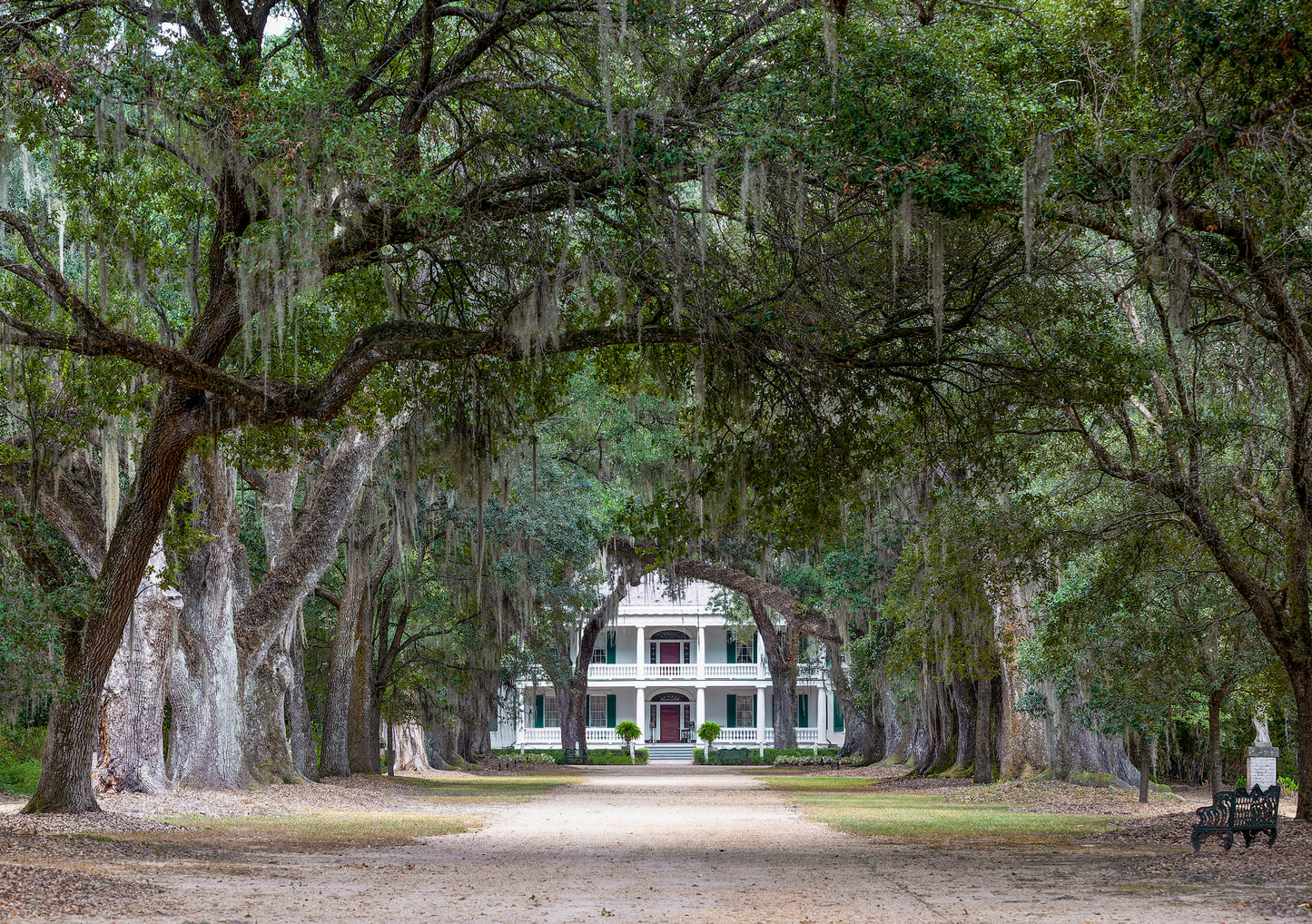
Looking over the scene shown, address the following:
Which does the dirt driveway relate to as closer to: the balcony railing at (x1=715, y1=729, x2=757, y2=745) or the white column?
the balcony railing at (x1=715, y1=729, x2=757, y2=745)

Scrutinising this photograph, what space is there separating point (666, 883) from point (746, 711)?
46.6 m

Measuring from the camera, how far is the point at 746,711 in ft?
180

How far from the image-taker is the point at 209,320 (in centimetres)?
1127

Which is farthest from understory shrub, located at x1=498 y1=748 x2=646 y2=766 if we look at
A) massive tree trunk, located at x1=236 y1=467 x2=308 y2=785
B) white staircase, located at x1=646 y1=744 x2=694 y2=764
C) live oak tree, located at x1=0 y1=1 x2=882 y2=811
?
live oak tree, located at x1=0 y1=1 x2=882 y2=811

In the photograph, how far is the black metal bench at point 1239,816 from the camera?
10258 mm

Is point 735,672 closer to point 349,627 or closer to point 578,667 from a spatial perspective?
point 578,667

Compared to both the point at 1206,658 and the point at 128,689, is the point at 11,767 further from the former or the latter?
the point at 1206,658

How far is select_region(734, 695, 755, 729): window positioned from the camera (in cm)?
5456

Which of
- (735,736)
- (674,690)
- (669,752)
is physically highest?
(674,690)

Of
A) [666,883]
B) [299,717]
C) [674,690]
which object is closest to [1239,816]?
[666,883]

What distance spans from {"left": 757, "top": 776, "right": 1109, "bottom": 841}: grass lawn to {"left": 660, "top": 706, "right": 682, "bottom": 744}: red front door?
3203cm

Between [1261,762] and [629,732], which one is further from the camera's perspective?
[629,732]

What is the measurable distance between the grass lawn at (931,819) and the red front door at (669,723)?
3203cm

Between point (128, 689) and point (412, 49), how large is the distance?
29.8ft
